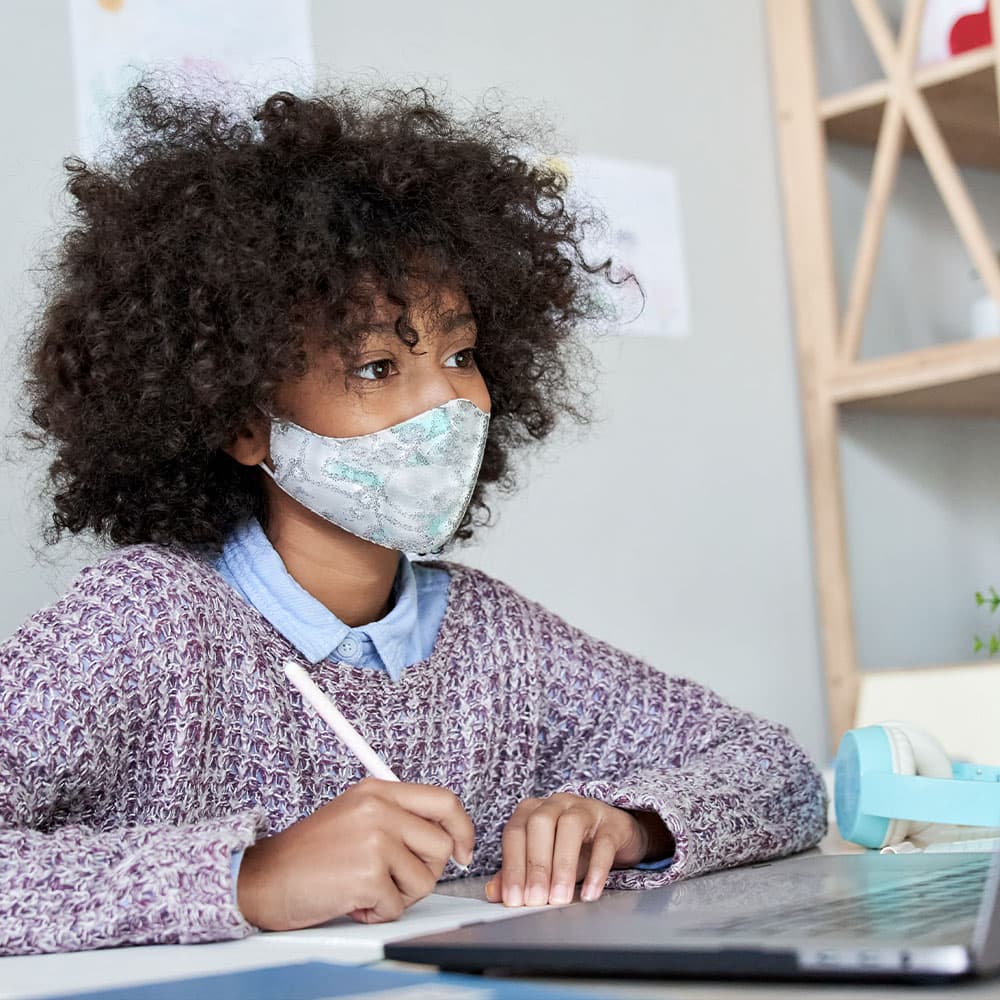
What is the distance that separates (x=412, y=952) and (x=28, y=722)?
0.32 m

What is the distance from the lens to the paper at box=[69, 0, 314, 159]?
50.2 inches

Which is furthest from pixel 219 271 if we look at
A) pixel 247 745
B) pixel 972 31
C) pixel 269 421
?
pixel 972 31

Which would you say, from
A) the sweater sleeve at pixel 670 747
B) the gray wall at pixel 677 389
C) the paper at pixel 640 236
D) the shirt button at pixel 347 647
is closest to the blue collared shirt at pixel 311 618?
the shirt button at pixel 347 647

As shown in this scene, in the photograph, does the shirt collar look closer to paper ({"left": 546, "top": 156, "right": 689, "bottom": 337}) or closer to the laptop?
the laptop

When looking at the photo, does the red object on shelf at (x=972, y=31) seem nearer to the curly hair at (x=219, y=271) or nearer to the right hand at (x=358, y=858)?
the curly hair at (x=219, y=271)

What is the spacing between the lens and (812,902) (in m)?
0.62

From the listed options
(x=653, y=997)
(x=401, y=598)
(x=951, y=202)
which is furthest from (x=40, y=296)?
(x=951, y=202)

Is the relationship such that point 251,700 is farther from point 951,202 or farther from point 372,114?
point 951,202

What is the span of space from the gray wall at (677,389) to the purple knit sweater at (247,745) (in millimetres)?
429

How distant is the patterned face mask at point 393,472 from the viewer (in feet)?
3.11

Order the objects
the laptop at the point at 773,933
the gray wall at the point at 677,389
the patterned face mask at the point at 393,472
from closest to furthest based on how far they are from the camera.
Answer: the laptop at the point at 773,933, the patterned face mask at the point at 393,472, the gray wall at the point at 677,389

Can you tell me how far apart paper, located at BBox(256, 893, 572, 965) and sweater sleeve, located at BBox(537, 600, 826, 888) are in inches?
6.7

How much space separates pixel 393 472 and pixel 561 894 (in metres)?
0.31

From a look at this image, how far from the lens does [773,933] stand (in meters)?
0.52
